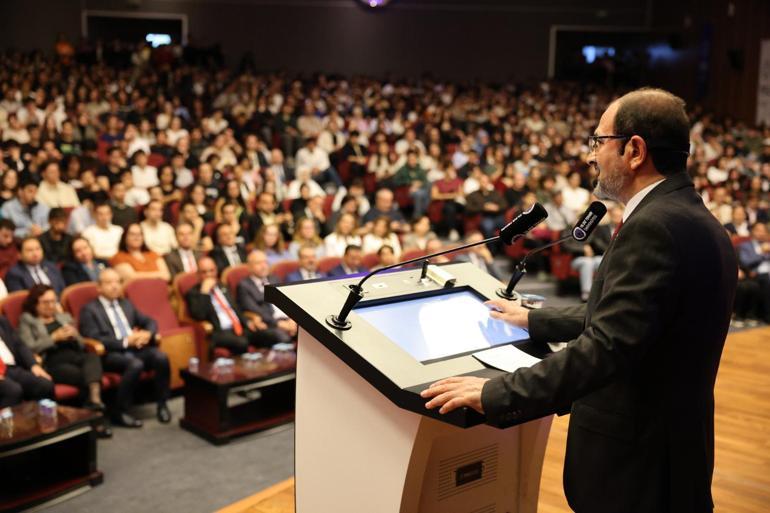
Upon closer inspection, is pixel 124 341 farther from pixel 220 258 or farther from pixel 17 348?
pixel 220 258

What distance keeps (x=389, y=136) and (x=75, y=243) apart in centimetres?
530

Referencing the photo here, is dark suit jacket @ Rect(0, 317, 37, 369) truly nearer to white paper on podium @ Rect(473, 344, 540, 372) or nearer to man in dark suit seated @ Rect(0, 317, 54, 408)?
man in dark suit seated @ Rect(0, 317, 54, 408)

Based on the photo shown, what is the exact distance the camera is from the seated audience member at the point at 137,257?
486 cm

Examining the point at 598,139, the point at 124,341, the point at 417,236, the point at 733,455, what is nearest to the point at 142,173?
the point at 417,236

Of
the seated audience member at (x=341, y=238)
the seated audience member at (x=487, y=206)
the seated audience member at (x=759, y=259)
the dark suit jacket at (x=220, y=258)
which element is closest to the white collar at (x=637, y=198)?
the dark suit jacket at (x=220, y=258)

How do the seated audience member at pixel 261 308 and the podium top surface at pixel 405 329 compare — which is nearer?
the podium top surface at pixel 405 329

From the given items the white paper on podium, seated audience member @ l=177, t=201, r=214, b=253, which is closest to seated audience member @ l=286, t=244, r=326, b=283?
seated audience member @ l=177, t=201, r=214, b=253

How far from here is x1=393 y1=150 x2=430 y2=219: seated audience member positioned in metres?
7.80

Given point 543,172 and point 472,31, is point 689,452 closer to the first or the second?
Result: point 543,172

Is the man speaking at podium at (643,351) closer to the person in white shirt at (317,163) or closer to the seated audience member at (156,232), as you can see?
the seated audience member at (156,232)

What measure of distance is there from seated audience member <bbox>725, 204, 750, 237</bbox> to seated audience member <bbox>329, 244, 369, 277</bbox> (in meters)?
3.23

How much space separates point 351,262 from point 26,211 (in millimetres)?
2197

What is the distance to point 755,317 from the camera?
6211 mm

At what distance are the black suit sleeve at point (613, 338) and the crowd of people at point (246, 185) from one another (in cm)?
273
